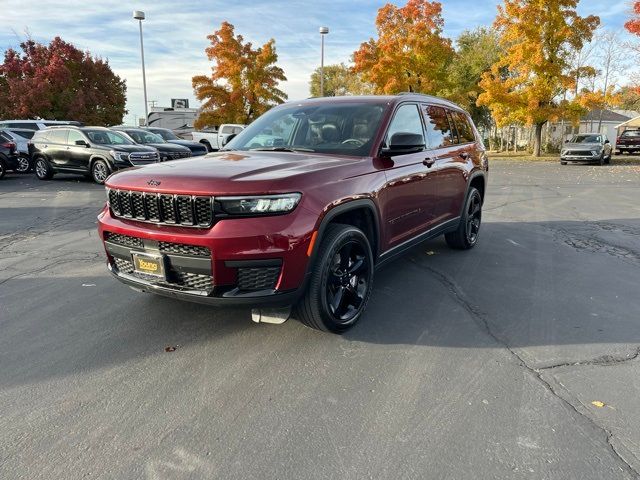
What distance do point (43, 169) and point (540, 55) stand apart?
2380cm

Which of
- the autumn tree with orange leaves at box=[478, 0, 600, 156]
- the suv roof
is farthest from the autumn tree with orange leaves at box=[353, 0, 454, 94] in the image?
the suv roof

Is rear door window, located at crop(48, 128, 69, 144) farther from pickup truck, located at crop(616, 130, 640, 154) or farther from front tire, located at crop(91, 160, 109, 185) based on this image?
pickup truck, located at crop(616, 130, 640, 154)

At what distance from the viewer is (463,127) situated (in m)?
6.15

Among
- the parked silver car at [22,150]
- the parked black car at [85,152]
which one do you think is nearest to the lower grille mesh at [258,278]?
the parked black car at [85,152]

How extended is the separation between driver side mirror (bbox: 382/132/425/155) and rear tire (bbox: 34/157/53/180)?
13945 millimetres

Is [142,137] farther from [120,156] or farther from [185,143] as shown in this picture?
[120,156]

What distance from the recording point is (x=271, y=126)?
15.6ft

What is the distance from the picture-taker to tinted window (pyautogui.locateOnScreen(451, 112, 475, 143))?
594 centimetres

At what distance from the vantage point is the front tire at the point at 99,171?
Result: 13531 mm

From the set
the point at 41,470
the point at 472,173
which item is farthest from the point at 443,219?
the point at 41,470

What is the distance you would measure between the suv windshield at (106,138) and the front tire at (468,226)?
11596 millimetres

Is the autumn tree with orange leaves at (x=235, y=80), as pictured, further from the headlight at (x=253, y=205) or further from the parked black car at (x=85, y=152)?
the headlight at (x=253, y=205)

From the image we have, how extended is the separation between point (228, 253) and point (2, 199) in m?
10.6

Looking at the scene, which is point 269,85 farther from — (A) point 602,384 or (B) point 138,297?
(A) point 602,384
